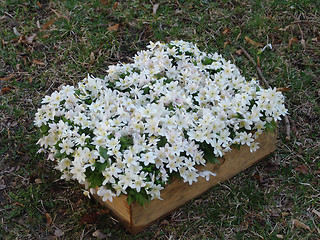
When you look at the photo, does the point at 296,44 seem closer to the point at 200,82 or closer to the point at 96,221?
the point at 200,82

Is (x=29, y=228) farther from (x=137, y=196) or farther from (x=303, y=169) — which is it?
(x=303, y=169)

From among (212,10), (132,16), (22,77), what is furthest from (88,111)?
(212,10)

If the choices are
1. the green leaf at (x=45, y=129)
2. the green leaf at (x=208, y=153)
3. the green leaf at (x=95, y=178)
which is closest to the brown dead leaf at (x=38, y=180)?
the green leaf at (x=45, y=129)

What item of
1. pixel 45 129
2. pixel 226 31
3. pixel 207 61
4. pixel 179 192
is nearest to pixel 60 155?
pixel 45 129

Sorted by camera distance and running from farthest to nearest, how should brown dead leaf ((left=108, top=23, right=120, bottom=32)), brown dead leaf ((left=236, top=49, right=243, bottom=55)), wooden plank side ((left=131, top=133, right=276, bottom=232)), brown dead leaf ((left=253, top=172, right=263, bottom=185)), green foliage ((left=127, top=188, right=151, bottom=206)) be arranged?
brown dead leaf ((left=108, top=23, right=120, bottom=32))
brown dead leaf ((left=236, top=49, right=243, bottom=55))
brown dead leaf ((left=253, top=172, right=263, bottom=185))
wooden plank side ((left=131, top=133, right=276, bottom=232))
green foliage ((left=127, top=188, right=151, bottom=206))

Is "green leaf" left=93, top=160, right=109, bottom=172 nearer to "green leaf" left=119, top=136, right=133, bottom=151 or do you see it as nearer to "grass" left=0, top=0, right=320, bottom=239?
"green leaf" left=119, top=136, right=133, bottom=151

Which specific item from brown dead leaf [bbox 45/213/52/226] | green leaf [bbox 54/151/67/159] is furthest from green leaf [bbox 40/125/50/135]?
brown dead leaf [bbox 45/213/52/226]
